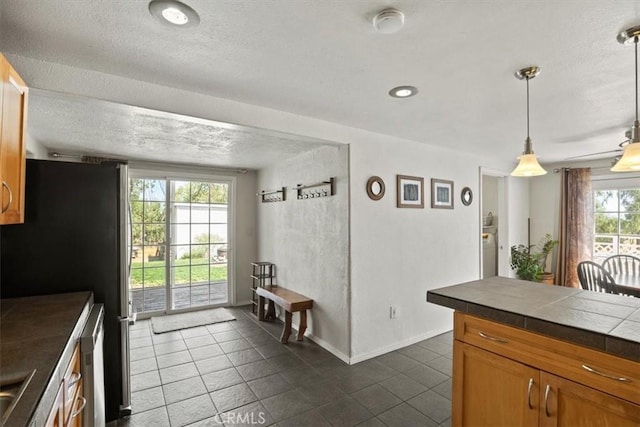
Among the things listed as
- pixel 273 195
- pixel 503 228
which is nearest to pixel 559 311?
pixel 273 195

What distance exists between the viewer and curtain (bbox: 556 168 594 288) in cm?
456

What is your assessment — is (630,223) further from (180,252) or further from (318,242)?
(180,252)

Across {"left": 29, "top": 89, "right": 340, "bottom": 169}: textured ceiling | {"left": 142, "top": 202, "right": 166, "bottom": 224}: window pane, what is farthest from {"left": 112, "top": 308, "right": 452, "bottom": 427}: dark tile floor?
{"left": 29, "top": 89, "right": 340, "bottom": 169}: textured ceiling

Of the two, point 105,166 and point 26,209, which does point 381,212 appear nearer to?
point 105,166

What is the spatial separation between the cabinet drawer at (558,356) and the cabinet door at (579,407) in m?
0.03

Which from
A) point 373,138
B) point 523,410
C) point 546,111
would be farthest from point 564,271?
point 523,410

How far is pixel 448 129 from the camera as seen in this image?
Result: 9.91ft

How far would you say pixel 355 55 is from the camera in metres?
1.63

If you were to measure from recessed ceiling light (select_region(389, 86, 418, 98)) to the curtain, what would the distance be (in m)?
4.10

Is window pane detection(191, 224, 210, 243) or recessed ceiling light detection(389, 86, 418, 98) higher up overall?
recessed ceiling light detection(389, 86, 418, 98)

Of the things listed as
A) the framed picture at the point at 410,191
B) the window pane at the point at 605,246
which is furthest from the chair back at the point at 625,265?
the framed picture at the point at 410,191

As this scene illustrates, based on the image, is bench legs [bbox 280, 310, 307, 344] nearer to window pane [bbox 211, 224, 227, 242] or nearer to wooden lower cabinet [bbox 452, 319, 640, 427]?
wooden lower cabinet [bbox 452, 319, 640, 427]

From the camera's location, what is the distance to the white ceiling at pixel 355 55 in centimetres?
127

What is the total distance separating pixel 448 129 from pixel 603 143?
2.13 metres
